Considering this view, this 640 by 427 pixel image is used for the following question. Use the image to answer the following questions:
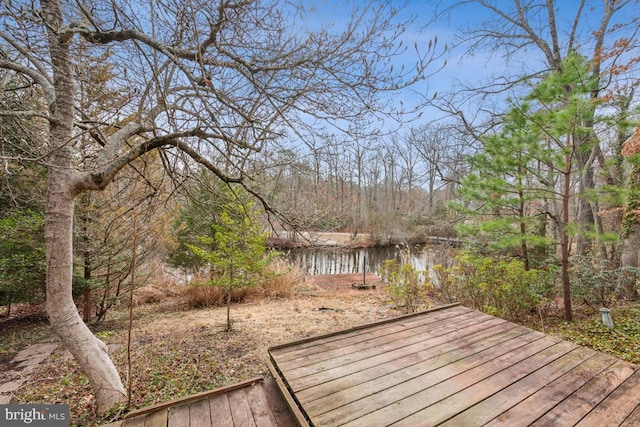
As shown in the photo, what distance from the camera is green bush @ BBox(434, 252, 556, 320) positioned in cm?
432

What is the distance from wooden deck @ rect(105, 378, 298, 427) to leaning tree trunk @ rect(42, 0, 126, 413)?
0.71 m

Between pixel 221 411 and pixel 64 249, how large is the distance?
5.94 feet

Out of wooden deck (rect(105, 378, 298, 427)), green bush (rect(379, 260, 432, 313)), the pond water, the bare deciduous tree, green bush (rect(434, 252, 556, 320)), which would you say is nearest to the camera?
wooden deck (rect(105, 378, 298, 427))

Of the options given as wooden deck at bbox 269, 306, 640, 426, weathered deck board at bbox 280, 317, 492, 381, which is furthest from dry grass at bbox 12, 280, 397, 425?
wooden deck at bbox 269, 306, 640, 426

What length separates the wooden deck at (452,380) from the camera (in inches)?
66.5

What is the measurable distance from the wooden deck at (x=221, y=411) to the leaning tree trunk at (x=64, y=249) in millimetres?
707

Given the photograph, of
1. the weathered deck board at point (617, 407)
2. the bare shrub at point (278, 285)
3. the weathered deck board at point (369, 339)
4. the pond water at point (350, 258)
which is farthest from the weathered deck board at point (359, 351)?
the pond water at point (350, 258)

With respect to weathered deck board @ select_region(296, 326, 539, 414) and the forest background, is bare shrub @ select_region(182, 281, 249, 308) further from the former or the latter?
weathered deck board @ select_region(296, 326, 539, 414)

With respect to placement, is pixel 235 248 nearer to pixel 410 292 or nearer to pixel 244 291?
pixel 244 291

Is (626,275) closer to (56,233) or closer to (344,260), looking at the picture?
(56,233)

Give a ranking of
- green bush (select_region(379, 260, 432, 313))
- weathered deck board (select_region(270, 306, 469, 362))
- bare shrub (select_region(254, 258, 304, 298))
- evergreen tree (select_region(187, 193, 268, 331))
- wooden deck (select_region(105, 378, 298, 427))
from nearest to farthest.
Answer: wooden deck (select_region(105, 378, 298, 427)) → weathered deck board (select_region(270, 306, 469, 362)) → evergreen tree (select_region(187, 193, 268, 331)) → green bush (select_region(379, 260, 432, 313)) → bare shrub (select_region(254, 258, 304, 298))

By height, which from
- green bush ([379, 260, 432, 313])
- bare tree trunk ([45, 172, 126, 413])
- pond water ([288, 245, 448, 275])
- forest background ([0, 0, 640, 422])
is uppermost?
forest background ([0, 0, 640, 422])

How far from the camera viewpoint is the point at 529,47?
6.76 meters

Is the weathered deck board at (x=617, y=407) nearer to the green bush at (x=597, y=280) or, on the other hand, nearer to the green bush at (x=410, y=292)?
the green bush at (x=410, y=292)
